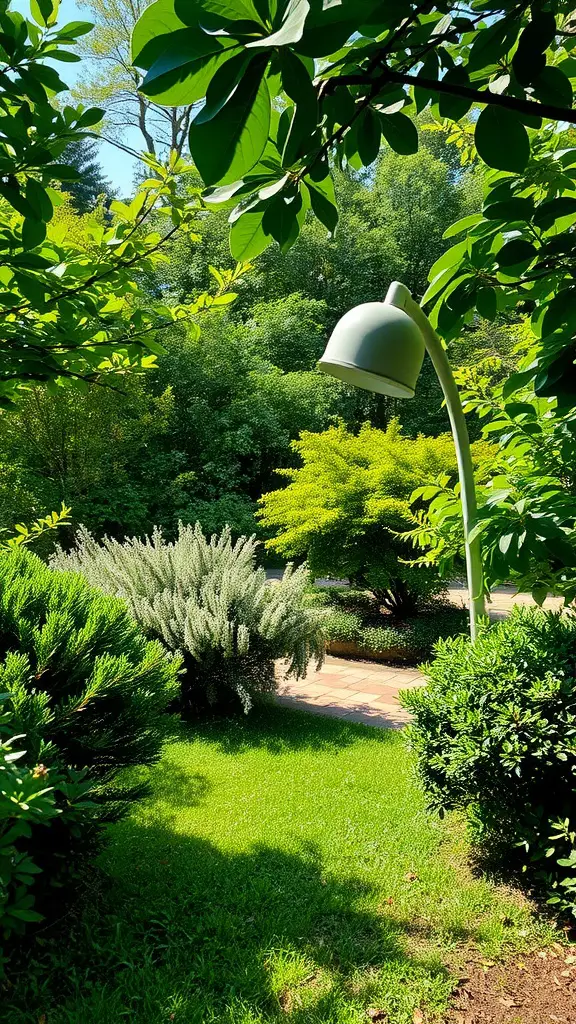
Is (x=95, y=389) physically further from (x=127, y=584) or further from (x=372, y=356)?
(x=372, y=356)

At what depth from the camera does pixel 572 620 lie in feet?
9.09

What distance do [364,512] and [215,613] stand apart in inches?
132

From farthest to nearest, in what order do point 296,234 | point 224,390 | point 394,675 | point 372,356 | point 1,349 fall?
1. point 224,390
2. point 394,675
3. point 372,356
4. point 1,349
5. point 296,234

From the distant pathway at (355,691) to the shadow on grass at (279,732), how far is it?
0.23m

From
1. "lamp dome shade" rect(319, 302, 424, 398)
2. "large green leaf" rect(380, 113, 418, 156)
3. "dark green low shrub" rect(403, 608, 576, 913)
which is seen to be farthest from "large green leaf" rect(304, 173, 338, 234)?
"dark green low shrub" rect(403, 608, 576, 913)

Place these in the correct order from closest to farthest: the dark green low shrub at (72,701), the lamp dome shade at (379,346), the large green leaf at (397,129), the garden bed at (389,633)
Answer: the large green leaf at (397,129), the lamp dome shade at (379,346), the dark green low shrub at (72,701), the garden bed at (389,633)

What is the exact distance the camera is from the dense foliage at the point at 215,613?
4.75 metres

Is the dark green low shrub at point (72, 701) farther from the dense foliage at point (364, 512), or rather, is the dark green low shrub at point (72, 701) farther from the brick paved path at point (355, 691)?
the dense foliage at point (364, 512)

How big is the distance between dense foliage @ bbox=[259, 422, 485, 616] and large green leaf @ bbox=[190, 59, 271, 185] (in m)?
6.65

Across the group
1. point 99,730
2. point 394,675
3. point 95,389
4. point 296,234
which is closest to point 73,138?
point 296,234

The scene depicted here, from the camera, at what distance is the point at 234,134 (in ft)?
1.70

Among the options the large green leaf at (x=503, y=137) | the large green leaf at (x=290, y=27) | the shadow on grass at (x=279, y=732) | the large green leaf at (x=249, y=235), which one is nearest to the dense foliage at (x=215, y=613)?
the shadow on grass at (x=279, y=732)

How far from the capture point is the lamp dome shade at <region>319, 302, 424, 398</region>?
5.93 ft

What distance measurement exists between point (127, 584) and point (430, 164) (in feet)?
68.0
